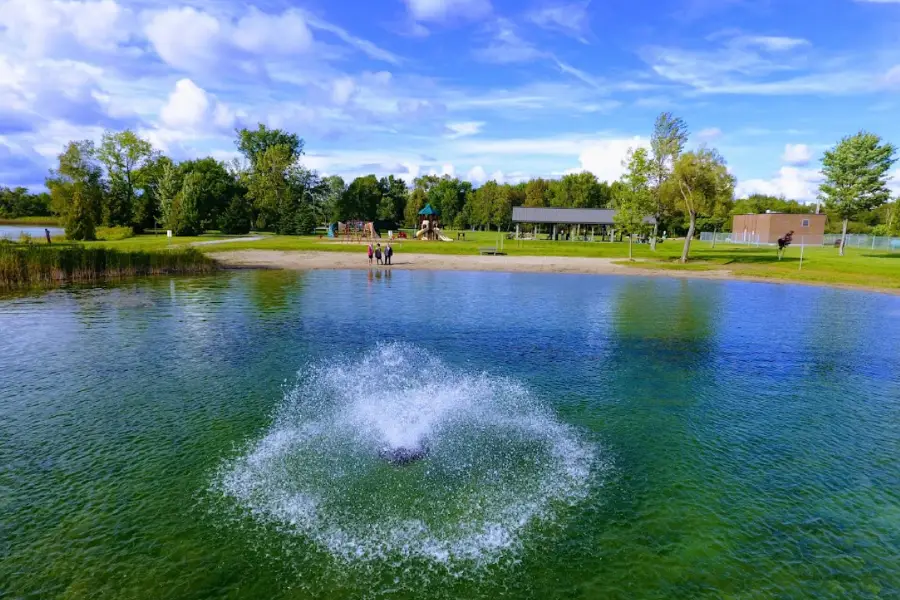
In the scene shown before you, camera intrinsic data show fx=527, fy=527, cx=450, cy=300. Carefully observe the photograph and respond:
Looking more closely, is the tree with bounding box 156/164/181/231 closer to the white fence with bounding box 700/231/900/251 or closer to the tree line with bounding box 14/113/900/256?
the tree line with bounding box 14/113/900/256

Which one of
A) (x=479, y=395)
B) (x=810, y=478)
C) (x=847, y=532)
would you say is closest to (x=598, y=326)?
(x=479, y=395)

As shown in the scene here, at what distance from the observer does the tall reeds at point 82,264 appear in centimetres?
3772

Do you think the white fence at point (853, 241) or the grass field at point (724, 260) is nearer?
the grass field at point (724, 260)

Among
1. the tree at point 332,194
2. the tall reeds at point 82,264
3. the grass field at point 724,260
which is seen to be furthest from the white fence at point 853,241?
the tree at point 332,194

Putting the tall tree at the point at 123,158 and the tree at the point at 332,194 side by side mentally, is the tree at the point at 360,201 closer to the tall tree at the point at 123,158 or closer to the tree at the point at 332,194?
the tree at the point at 332,194

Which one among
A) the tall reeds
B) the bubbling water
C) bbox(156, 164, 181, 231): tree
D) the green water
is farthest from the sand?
the bubbling water

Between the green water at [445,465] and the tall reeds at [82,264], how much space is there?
1758 cm

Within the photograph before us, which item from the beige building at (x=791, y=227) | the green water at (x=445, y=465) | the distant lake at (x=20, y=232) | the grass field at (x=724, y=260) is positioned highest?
the beige building at (x=791, y=227)

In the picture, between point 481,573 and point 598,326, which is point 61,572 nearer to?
point 481,573

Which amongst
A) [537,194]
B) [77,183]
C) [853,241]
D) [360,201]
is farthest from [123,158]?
[853,241]

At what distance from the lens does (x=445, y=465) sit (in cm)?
1170

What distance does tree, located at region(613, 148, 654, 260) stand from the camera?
66750 millimetres

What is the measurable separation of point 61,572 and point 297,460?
14.8 feet

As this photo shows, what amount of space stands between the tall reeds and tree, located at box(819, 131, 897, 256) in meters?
77.3
